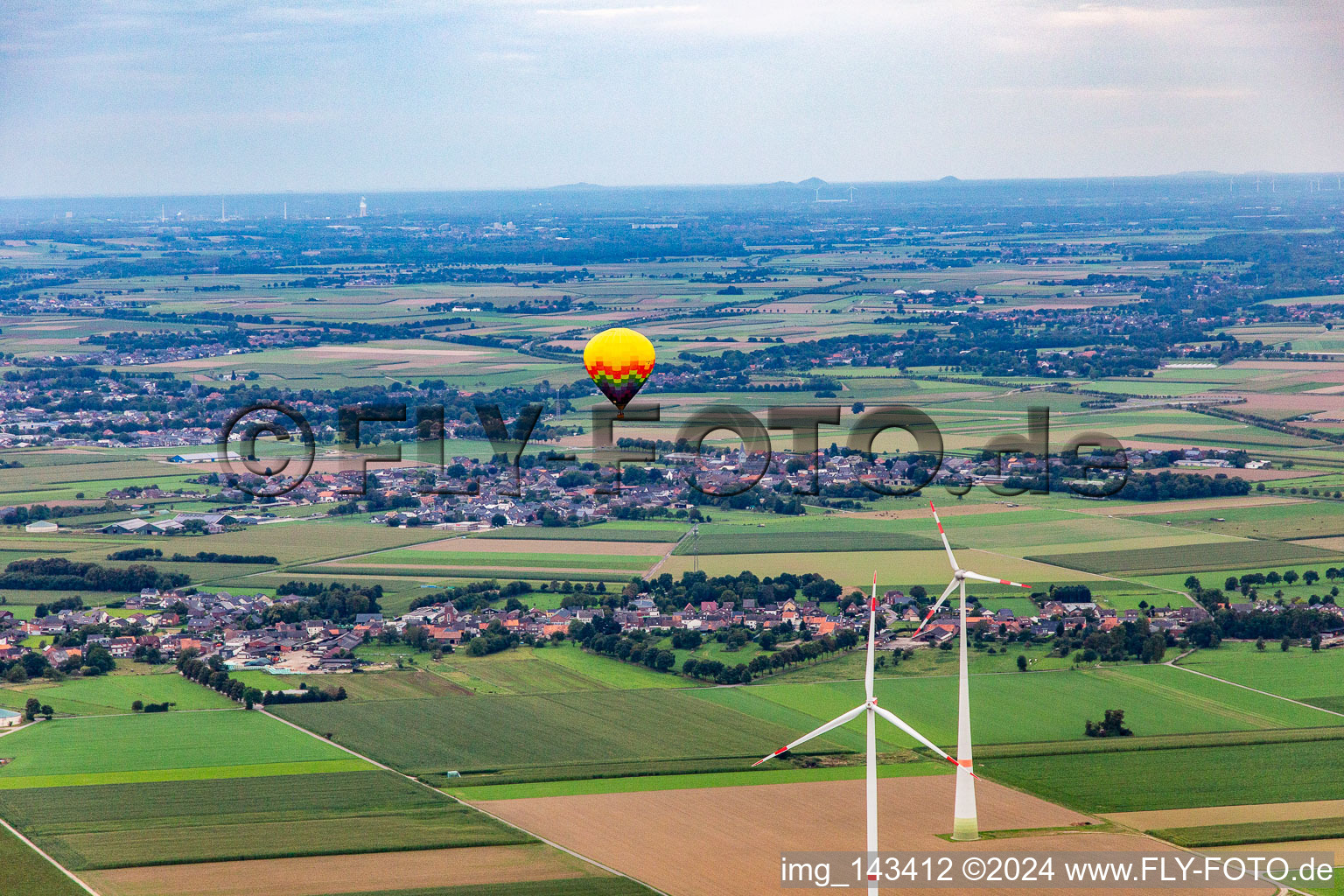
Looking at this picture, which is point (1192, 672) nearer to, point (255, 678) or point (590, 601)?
point (590, 601)

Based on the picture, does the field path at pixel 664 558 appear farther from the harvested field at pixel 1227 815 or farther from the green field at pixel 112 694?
the harvested field at pixel 1227 815

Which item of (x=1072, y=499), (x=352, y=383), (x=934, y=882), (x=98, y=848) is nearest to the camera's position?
(x=934, y=882)

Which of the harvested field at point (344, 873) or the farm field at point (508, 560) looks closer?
the harvested field at point (344, 873)

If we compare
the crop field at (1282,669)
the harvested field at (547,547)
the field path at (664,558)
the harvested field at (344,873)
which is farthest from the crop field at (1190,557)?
the harvested field at (344,873)

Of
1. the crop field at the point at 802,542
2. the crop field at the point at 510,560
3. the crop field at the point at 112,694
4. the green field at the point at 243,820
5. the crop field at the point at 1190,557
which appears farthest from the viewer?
the crop field at the point at 802,542

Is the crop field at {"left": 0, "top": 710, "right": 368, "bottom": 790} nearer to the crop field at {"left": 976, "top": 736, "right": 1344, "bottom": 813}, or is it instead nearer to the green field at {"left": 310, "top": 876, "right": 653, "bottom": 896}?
the green field at {"left": 310, "top": 876, "right": 653, "bottom": 896}

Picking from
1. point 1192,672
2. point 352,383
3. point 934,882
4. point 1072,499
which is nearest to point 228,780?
point 934,882
